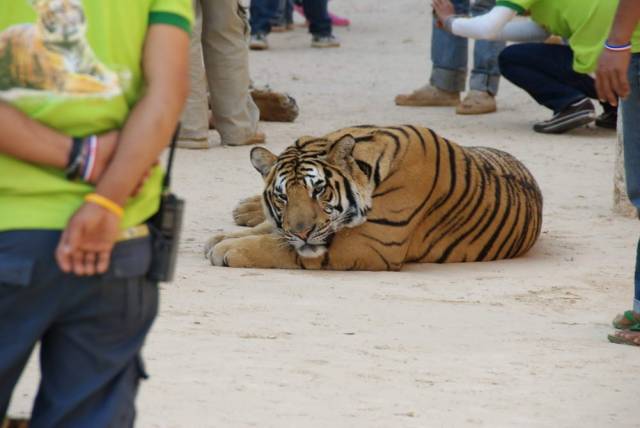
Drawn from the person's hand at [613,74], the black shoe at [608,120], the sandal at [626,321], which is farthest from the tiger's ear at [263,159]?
the black shoe at [608,120]

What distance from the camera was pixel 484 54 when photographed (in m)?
10.8

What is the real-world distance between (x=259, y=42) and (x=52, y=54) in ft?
40.6

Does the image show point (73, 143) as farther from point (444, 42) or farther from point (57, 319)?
point (444, 42)

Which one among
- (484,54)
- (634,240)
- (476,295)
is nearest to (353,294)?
(476,295)

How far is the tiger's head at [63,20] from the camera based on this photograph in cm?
230

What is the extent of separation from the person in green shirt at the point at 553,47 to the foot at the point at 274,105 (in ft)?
5.16

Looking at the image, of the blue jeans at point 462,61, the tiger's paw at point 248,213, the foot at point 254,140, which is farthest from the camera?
the blue jeans at point 462,61

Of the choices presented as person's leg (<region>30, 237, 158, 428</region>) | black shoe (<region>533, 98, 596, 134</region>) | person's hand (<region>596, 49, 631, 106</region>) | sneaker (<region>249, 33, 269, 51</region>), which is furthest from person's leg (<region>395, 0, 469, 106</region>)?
person's leg (<region>30, 237, 158, 428</region>)

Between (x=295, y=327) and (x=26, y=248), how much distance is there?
8.54ft

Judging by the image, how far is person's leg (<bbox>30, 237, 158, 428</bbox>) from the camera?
2.28 metres

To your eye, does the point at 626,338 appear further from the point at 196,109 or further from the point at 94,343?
the point at 196,109

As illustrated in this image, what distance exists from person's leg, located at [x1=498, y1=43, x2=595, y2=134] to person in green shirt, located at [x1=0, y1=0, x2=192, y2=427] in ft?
25.3

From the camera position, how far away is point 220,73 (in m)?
8.93

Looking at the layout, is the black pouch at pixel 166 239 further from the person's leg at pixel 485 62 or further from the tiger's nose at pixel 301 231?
the person's leg at pixel 485 62
